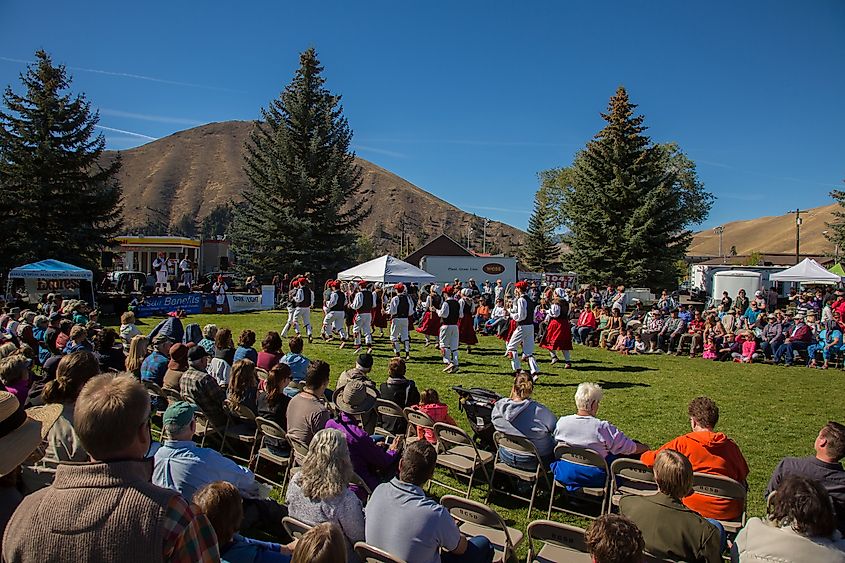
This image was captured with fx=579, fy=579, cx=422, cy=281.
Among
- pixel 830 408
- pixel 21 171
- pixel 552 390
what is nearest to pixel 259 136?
pixel 21 171

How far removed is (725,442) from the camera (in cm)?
444

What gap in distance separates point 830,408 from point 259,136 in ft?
112

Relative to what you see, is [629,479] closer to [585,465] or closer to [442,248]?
[585,465]

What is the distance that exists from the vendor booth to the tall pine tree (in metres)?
26.8

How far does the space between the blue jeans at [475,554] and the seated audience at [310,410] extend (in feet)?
6.38

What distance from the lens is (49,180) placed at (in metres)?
28.4

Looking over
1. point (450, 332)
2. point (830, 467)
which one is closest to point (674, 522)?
point (830, 467)

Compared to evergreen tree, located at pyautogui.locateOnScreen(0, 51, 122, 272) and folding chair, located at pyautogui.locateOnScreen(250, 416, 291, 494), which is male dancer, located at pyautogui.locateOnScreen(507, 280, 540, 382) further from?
evergreen tree, located at pyautogui.locateOnScreen(0, 51, 122, 272)

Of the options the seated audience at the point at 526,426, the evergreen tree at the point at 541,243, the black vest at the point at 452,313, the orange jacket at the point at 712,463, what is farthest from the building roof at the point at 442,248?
the orange jacket at the point at 712,463

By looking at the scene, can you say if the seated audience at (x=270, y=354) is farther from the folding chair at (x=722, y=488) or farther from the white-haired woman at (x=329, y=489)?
the folding chair at (x=722, y=488)

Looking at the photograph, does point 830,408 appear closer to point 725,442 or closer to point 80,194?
point 725,442

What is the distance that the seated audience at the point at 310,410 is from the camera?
16.5ft

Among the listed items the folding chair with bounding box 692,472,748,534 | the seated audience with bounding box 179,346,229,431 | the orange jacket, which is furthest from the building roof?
the folding chair with bounding box 692,472,748,534

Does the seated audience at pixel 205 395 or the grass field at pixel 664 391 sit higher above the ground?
the seated audience at pixel 205 395
